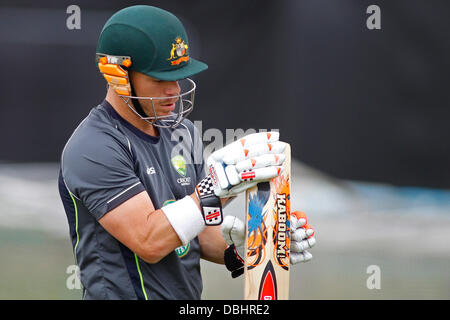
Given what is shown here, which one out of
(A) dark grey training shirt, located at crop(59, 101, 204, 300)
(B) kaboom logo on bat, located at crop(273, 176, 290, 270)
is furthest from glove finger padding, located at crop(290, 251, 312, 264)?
(A) dark grey training shirt, located at crop(59, 101, 204, 300)

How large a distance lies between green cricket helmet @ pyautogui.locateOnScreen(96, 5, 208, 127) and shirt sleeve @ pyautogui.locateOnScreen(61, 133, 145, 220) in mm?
218

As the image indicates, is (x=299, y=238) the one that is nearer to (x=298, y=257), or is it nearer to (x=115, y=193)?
(x=298, y=257)

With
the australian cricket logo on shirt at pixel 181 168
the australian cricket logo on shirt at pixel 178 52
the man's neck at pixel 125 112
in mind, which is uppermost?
the australian cricket logo on shirt at pixel 178 52

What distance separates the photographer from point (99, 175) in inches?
93.9

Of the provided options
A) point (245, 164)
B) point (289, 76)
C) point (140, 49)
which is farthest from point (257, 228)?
point (289, 76)

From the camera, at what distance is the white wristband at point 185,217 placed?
2355mm

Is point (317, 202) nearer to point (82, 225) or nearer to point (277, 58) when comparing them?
point (277, 58)

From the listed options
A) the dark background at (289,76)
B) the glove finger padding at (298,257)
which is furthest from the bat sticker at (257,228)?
the dark background at (289,76)

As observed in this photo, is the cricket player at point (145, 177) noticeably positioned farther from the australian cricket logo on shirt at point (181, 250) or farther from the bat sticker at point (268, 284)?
the bat sticker at point (268, 284)

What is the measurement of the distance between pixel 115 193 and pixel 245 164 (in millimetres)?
462

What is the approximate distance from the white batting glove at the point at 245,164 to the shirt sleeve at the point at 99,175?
28 centimetres

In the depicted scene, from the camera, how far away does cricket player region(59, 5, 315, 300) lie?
236cm
